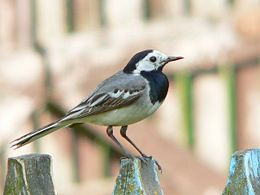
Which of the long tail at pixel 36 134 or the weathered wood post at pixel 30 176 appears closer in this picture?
the weathered wood post at pixel 30 176

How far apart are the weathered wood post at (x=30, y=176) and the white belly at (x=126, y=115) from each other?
1.05 meters

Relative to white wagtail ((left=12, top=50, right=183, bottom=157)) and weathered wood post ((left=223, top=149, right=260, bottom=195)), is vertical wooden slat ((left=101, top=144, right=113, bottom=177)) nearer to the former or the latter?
white wagtail ((left=12, top=50, right=183, bottom=157))

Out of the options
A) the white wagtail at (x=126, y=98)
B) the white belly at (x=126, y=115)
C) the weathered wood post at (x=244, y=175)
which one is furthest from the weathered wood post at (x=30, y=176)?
the white belly at (x=126, y=115)

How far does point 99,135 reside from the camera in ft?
24.3

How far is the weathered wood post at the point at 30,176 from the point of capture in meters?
3.98

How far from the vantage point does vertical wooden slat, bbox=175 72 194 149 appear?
755 cm

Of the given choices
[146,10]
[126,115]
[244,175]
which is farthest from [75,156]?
[244,175]

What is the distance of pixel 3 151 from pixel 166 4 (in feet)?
4.57

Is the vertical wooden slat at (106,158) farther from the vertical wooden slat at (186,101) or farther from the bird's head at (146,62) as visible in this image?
the bird's head at (146,62)

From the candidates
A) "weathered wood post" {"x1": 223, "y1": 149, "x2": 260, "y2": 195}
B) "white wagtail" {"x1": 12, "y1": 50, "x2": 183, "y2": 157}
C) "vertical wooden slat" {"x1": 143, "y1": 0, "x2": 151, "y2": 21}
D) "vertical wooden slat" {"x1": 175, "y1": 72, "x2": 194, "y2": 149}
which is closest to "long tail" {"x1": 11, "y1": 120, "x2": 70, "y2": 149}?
"white wagtail" {"x1": 12, "y1": 50, "x2": 183, "y2": 157}

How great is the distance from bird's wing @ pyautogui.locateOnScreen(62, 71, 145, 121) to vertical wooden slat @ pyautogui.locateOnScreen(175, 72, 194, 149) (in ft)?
7.79

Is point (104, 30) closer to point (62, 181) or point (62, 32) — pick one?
A: point (62, 32)

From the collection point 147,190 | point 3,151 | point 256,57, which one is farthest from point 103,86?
point 256,57

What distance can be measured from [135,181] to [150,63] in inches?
52.3
